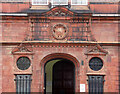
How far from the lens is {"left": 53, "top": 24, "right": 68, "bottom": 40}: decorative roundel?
12.4 m

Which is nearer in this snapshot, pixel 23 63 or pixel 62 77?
pixel 23 63

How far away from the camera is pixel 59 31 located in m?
12.4

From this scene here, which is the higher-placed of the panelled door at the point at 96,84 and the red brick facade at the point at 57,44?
the red brick facade at the point at 57,44

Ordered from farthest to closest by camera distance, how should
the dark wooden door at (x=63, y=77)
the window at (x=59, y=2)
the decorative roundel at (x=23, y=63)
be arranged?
the dark wooden door at (x=63, y=77), the window at (x=59, y=2), the decorative roundel at (x=23, y=63)

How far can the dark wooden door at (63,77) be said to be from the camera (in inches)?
586

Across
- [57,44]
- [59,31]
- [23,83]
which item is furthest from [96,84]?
[23,83]

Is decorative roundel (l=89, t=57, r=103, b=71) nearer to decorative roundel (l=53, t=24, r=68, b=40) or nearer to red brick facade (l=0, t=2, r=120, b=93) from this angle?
red brick facade (l=0, t=2, r=120, b=93)

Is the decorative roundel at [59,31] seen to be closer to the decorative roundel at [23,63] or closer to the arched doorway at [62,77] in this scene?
the decorative roundel at [23,63]

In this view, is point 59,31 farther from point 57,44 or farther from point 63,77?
point 63,77

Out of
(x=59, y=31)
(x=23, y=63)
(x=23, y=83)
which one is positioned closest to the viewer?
(x=23, y=83)

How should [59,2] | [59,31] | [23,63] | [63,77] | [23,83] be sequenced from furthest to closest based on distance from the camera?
[63,77], [59,2], [59,31], [23,63], [23,83]

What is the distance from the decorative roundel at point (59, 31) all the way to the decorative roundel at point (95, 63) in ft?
6.80

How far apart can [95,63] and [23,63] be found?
395 cm

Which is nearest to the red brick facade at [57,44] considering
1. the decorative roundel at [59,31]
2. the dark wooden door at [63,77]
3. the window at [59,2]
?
the decorative roundel at [59,31]
